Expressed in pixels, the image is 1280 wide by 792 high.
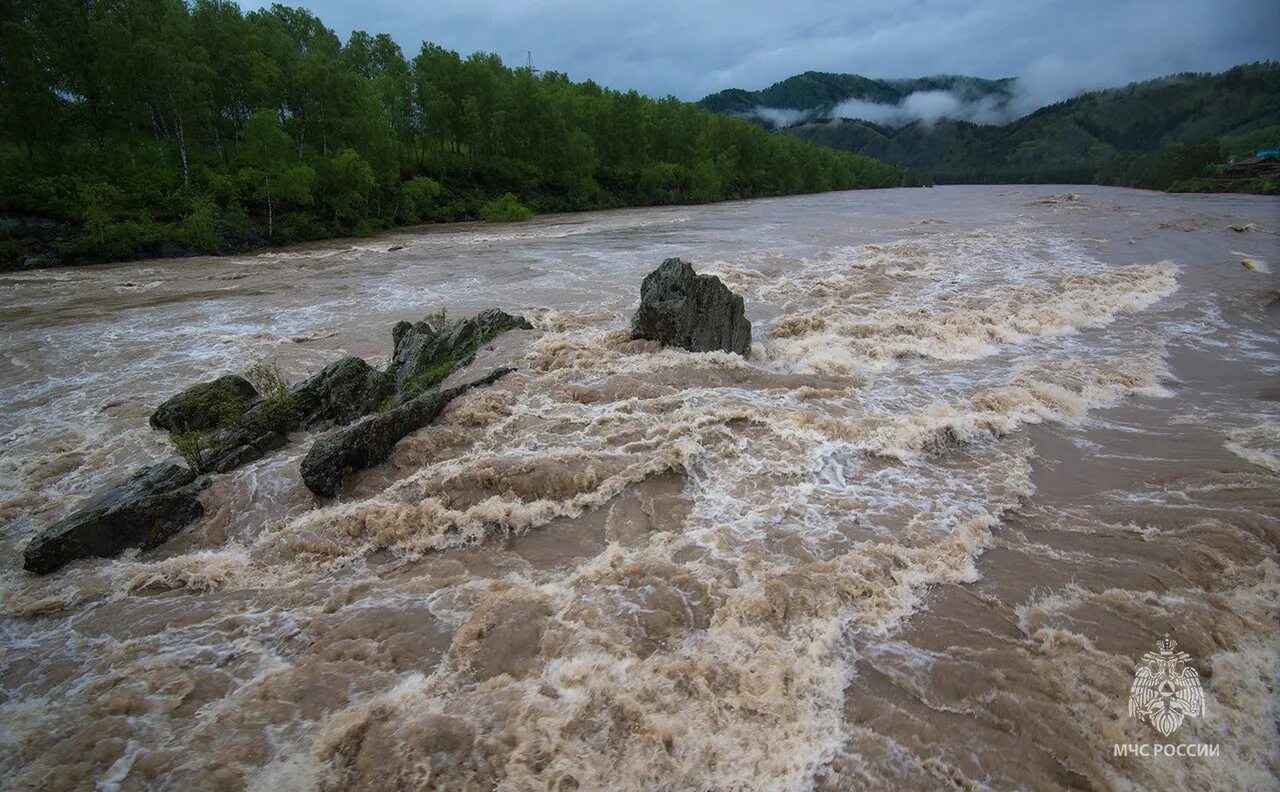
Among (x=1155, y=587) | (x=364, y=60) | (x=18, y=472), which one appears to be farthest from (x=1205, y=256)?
(x=364, y=60)

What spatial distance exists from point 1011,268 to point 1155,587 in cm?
2163

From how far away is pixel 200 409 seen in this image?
11.1 m

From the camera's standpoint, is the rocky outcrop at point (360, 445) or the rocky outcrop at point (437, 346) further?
the rocky outcrop at point (437, 346)

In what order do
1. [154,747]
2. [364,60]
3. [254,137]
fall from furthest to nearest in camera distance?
[364,60] < [254,137] < [154,747]

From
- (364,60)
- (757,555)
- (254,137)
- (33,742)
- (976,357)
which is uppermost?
(364,60)

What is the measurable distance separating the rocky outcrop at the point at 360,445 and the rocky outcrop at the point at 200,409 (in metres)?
3.30

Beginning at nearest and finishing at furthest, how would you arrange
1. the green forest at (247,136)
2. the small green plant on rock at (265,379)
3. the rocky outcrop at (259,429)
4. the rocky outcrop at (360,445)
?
the rocky outcrop at (259,429) → the rocky outcrop at (360,445) → the small green plant on rock at (265,379) → the green forest at (247,136)

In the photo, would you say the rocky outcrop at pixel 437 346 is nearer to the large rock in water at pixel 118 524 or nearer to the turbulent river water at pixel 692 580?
the turbulent river water at pixel 692 580

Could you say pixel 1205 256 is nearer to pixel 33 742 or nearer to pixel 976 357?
pixel 976 357

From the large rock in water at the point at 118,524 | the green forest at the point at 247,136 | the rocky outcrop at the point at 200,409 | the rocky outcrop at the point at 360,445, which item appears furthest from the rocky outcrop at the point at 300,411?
the green forest at the point at 247,136

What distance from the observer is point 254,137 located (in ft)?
125

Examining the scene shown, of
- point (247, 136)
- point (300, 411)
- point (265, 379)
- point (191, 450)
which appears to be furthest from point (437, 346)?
point (247, 136)

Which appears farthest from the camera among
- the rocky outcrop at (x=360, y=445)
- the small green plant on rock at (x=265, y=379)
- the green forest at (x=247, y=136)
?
the green forest at (x=247, y=136)

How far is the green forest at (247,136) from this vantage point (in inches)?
1302
